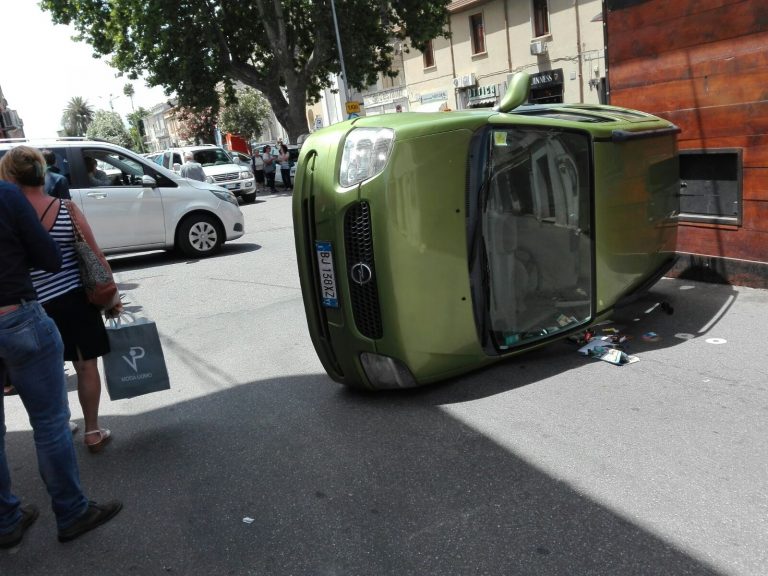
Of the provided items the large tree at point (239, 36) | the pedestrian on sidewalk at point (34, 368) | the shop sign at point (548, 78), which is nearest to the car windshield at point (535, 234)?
the pedestrian on sidewalk at point (34, 368)

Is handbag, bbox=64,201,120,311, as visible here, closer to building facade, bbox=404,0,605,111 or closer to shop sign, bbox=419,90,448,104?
building facade, bbox=404,0,605,111

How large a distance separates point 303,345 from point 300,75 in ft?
78.5

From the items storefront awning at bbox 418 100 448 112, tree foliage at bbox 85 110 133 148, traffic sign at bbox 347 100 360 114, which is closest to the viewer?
traffic sign at bbox 347 100 360 114

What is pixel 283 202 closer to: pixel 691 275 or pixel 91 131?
pixel 691 275

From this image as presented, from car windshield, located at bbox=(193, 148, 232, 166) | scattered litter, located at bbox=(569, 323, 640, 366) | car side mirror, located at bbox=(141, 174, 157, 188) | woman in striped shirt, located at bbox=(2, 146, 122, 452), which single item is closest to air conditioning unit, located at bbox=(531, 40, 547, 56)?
car windshield, located at bbox=(193, 148, 232, 166)

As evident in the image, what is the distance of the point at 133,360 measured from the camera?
14.0 feet

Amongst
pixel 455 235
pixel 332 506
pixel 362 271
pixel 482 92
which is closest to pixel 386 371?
pixel 362 271

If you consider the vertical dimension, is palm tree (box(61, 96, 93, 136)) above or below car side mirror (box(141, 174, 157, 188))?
above

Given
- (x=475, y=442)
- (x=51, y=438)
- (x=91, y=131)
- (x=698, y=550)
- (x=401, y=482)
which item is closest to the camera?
(x=698, y=550)

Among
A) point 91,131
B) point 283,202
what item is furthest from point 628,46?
point 91,131

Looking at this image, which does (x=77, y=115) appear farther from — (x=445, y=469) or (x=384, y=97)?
(x=445, y=469)

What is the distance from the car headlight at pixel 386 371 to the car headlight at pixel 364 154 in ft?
3.52

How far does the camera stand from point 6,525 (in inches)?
123

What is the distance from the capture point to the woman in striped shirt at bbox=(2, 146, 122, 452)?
3.55 metres
